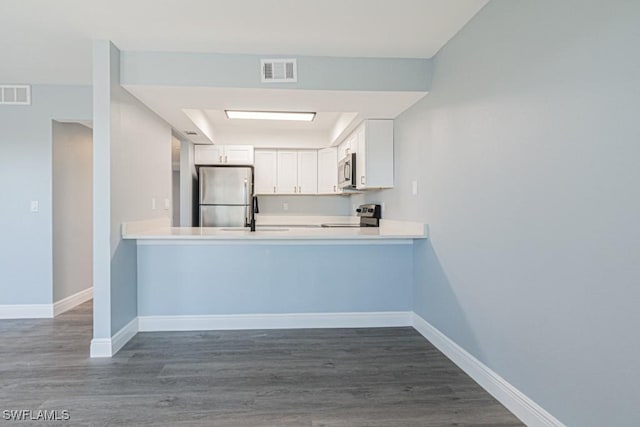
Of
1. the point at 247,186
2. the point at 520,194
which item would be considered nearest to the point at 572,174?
the point at 520,194

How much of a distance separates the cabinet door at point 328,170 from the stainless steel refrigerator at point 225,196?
1134mm

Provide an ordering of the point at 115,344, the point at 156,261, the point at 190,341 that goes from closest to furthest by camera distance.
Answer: the point at 115,344, the point at 190,341, the point at 156,261

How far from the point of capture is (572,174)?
1.56m

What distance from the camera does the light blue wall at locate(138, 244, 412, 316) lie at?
10.7 feet

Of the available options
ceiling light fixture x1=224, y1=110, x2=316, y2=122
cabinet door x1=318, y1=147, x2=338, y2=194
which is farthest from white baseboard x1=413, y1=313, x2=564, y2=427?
cabinet door x1=318, y1=147, x2=338, y2=194

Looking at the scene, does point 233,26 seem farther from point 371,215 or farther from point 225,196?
point 225,196

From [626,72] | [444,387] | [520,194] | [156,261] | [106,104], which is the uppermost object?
[106,104]

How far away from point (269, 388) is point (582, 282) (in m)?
1.74

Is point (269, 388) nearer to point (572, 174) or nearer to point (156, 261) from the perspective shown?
point (156, 261)

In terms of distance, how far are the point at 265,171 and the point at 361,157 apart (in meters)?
2.16

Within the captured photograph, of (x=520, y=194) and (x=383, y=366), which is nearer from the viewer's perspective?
(x=520, y=194)

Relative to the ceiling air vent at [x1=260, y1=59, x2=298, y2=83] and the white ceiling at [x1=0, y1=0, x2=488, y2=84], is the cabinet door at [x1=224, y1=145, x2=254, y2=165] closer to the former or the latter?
the white ceiling at [x1=0, y1=0, x2=488, y2=84]

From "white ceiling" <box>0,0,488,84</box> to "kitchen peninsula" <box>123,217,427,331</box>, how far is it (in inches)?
58.8

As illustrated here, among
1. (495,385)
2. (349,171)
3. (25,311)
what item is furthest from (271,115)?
(495,385)
